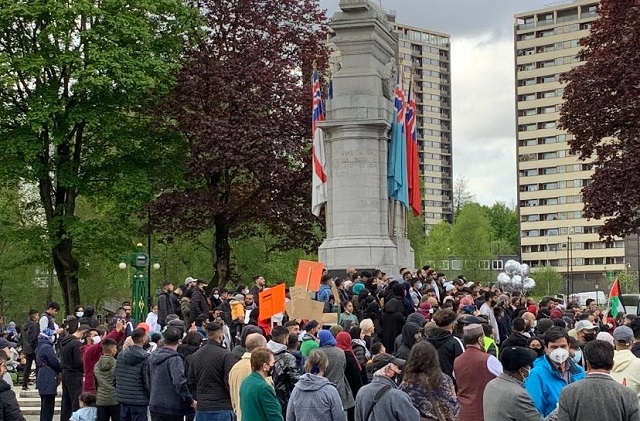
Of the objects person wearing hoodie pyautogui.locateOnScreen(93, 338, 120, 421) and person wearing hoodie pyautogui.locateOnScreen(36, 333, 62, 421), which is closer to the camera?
person wearing hoodie pyautogui.locateOnScreen(93, 338, 120, 421)

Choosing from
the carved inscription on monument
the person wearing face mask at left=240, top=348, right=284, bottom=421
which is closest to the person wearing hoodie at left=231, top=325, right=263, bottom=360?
the person wearing face mask at left=240, top=348, right=284, bottom=421

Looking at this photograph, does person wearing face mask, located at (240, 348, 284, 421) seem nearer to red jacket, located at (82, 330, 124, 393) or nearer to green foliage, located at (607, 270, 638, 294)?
red jacket, located at (82, 330, 124, 393)

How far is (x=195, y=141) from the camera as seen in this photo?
3981cm

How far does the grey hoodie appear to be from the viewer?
9.78 metres

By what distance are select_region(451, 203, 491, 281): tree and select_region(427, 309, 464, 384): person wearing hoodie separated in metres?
83.9

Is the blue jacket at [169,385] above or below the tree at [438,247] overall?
below

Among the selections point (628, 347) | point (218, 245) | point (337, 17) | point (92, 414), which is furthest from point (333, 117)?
point (628, 347)

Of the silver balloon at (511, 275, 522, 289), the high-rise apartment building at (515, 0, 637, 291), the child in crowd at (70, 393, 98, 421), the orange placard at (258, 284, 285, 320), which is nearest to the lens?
the child in crowd at (70, 393, 98, 421)

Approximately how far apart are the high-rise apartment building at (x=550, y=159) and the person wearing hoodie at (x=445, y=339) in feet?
400

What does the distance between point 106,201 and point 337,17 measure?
1359cm

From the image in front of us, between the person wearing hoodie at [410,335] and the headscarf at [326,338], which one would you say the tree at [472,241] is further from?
the headscarf at [326,338]

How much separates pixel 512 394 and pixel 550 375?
1.21 m

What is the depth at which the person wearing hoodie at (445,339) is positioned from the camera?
12055 millimetres

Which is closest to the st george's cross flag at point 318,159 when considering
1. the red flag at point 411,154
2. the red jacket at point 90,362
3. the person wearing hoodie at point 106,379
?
the red flag at point 411,154
